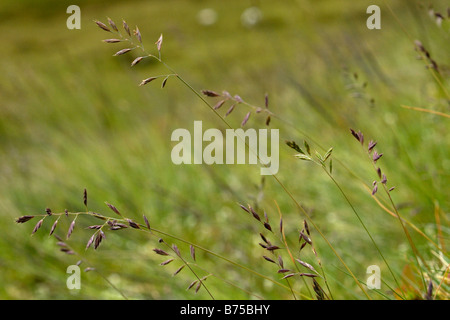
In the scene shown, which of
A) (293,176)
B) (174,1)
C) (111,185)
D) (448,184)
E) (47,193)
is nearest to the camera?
(448,184)

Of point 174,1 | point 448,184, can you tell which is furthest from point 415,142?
point 174,1

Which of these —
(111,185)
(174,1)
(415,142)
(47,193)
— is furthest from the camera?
(174,1)

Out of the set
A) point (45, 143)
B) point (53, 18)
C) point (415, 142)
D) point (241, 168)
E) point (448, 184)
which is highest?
point (53, 18)

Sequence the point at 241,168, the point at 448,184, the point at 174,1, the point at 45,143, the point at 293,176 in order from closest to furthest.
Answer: the point at 448,184 < the point at 293,176 < the point at 241,168 < the point at 45,143 < the point at 174,1

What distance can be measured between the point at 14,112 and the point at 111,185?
0.84 m

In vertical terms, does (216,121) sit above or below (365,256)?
above

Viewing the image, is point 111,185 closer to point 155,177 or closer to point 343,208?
point 155,177

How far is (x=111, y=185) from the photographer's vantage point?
11.9 feet

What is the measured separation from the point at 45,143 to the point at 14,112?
921mm

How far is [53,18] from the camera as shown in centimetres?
5084

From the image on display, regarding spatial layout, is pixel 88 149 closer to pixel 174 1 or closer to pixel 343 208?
pixel 343 208

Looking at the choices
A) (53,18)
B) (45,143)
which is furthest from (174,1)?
(45,143)

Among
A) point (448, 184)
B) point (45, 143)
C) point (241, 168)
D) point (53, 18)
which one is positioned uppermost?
point (53, 18)

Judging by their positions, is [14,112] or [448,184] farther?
[14,112]
